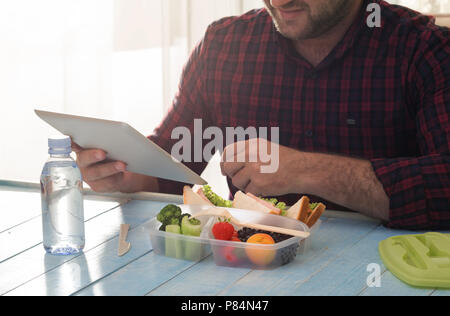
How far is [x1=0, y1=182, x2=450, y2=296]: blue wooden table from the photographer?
0.96m

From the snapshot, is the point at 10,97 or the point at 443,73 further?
the point at 10,97

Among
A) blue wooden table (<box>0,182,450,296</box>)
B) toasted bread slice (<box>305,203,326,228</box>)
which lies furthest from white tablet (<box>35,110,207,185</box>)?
toasted bread slice (<box>305,203,326,228</box>)

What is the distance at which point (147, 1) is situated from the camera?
329 cm

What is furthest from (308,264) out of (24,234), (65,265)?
(24,234)

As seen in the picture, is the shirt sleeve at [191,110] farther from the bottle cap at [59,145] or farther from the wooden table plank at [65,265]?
the bottle cap at [59,145]

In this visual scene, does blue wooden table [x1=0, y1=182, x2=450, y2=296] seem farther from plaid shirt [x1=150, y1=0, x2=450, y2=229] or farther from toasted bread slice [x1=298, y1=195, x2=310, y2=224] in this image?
plaid shirt [x1=150, y1=0, x2=450, y2=229]

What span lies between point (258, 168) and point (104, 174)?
0.36 meters

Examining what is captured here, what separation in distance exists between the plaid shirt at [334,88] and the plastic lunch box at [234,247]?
0.50 metres

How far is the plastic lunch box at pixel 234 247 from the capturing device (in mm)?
1028

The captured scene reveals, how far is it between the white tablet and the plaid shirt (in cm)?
40

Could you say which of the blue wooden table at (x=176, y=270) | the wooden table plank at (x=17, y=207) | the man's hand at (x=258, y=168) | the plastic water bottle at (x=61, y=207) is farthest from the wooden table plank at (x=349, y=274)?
the wooden table plank at (x=17, y=207)

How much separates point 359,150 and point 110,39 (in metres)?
2.02
